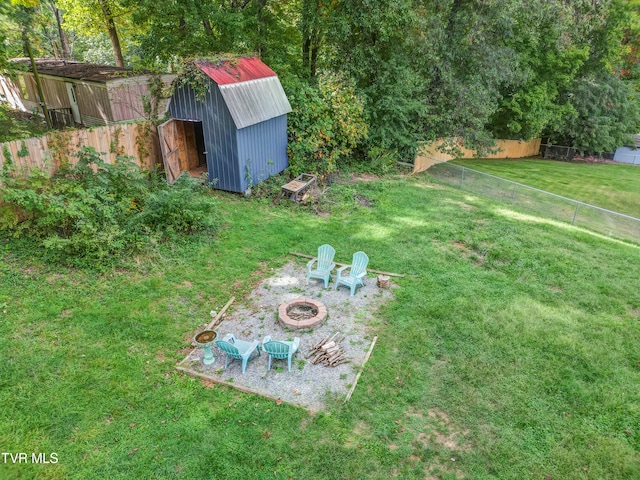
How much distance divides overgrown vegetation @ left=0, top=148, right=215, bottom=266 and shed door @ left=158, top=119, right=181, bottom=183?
1.65m

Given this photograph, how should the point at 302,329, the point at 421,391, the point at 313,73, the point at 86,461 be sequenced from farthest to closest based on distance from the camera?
the point at 313,73 < the point at 302,329 < the point at 421,391 < the point at 86,461

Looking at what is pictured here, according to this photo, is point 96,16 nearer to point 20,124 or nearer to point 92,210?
point 20,124

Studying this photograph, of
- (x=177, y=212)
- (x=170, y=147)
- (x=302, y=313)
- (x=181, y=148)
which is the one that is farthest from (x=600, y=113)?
(x=177, y=212)

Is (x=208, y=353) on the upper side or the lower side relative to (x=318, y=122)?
lower

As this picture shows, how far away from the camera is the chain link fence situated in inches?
470

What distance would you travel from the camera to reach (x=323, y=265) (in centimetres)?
838

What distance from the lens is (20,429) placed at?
471 centimetres

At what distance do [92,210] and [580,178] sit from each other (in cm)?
2310

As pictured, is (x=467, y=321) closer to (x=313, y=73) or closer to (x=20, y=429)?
(x=20, y=429)

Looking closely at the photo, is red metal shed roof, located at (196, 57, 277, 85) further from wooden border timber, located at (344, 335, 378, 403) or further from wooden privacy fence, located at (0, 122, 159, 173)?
wooden border timber, located at (344, 335, 378, 403)

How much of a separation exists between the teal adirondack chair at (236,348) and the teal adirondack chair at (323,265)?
2.27 m

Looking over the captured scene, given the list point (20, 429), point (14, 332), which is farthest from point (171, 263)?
point (20, 429)

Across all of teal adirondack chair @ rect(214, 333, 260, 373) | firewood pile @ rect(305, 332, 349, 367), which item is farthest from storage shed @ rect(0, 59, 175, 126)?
firewood pile @ rect(305, 332, 349, 367)

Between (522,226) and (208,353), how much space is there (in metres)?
9.49
